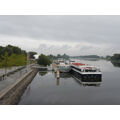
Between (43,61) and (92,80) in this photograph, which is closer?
(92,80)

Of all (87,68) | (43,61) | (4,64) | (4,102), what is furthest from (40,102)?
(43,61)

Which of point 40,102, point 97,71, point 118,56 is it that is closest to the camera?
point 40,102

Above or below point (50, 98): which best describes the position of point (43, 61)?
above

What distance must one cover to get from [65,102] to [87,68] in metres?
19.5

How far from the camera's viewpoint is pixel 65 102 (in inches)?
742

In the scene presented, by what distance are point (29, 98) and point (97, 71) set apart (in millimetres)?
22392

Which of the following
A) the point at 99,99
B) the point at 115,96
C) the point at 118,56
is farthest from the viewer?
the point at 118,56

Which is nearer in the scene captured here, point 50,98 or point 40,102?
point 40,102

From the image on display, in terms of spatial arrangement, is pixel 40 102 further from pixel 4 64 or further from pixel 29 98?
pixel 4 64

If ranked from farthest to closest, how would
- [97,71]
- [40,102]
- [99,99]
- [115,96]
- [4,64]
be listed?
[97,71]
[4,64]
[115,96]
[99,99]
[40,102]

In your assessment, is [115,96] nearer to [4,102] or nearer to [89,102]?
[89,102]

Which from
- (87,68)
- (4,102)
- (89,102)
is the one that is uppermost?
(87,68)

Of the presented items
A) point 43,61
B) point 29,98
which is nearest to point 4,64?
point 29,98

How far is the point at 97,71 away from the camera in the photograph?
119 ft
